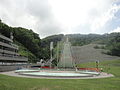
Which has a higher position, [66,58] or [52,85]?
[66,58]

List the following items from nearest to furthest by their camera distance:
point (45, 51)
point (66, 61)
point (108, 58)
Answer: point (66, 61) → point (108, 58) → point (45, 51)

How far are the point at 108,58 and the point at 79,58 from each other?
55.8ft

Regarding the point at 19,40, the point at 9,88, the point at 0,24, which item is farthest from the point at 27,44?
the point at 9,88

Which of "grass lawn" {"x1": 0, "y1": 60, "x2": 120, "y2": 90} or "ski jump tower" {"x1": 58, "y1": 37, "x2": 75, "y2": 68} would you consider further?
"ski jump tower" {"x1": 58, "y1": 37, "x2": 75, "y2": 68}

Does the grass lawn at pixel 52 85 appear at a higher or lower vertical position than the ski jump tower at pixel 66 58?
lower

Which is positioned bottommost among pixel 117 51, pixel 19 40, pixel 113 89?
pixel 113 89

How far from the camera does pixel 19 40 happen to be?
110 meters

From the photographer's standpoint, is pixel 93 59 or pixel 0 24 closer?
pixel 0 24

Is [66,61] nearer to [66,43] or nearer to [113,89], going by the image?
[66,43]

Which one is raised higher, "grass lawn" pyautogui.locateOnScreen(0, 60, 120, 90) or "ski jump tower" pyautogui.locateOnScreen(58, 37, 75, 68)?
"ski jump tower" pyautogui.locateOnScreen(58, 37, 75, 68)

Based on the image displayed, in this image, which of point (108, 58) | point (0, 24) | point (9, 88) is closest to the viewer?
point (9, 88)

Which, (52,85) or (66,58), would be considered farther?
(66,58)

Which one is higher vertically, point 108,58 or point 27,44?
point 27,44

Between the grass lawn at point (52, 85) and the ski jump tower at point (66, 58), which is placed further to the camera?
the ski jump tower at point (66, 58)
